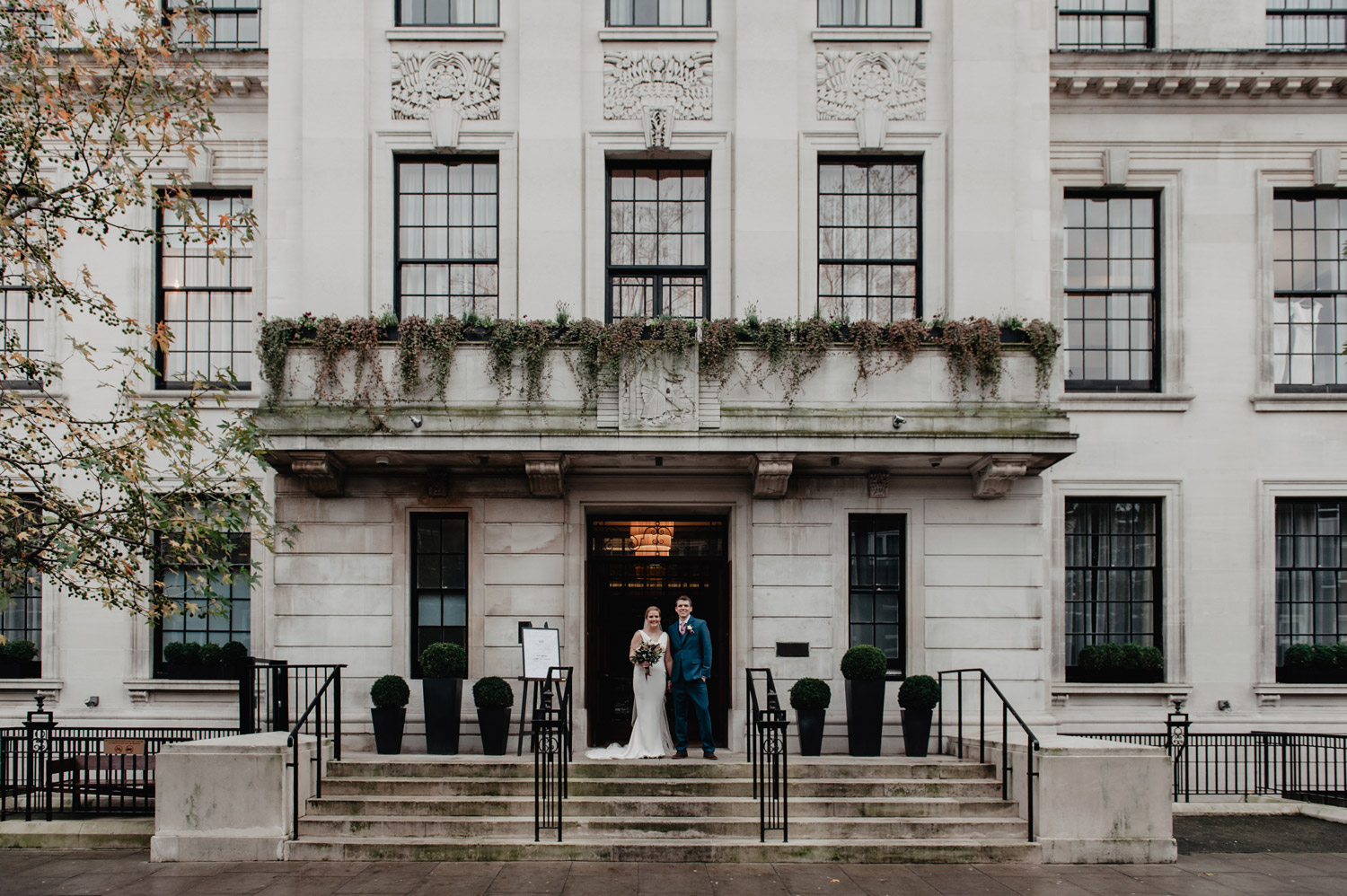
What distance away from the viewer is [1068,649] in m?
15.0

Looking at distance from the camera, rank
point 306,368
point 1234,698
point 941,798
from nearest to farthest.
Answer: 1. point 941,798
2. point 306,368
3. point 1234,698

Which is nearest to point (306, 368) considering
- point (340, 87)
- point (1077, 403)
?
point (340, 87)

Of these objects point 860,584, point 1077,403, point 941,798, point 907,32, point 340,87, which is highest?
point 907,32

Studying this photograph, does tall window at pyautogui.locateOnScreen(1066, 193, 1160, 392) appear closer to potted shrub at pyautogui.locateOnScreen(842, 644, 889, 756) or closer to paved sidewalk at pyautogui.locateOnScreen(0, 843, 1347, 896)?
potted shrub at pyautogui.locateOnScreen(842, 644, 889, 756)

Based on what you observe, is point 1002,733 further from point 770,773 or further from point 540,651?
point 540,651

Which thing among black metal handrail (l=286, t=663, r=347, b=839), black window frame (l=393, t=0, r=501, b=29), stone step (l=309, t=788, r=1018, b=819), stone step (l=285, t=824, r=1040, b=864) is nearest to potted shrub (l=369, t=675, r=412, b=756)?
black metal handrail (l=286, t=663, r=347, b=839)

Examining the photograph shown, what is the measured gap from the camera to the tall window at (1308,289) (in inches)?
605

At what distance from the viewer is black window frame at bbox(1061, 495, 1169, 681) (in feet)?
49.0

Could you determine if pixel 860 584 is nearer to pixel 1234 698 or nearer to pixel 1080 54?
pixel 1234 698

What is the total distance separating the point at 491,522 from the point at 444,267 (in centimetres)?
343

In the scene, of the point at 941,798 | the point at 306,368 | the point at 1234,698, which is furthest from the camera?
the point at 1234,698

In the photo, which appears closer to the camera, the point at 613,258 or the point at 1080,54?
the point at 613,258

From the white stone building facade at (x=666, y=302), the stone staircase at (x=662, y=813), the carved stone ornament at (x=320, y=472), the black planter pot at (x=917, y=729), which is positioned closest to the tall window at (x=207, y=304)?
the white stone building facade at (x=666, y=302)

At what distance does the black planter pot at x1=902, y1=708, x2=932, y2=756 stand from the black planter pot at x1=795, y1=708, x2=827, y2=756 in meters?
0.98
